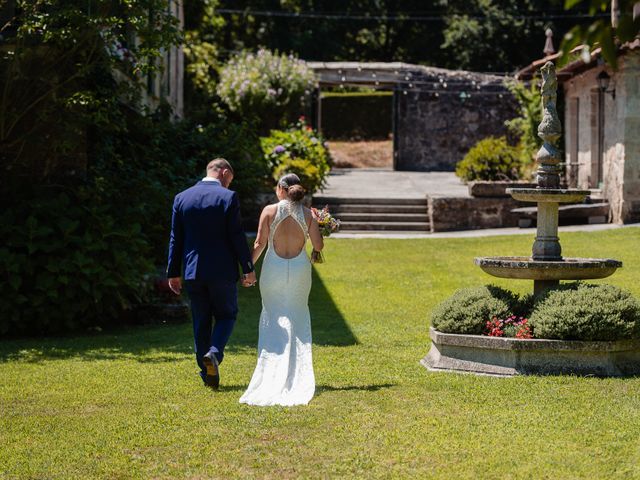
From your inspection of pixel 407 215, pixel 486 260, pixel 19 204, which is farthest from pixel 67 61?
pixel 407 215

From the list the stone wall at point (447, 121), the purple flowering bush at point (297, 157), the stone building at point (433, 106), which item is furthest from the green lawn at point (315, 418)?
the stone wall at point (447, 121)

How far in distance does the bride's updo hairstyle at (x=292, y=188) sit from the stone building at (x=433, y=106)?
24090 mm

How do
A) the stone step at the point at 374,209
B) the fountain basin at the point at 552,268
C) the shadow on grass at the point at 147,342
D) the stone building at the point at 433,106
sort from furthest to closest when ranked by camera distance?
the stone building at the point at 433,106, the stone step at the point at 374,209, the shadow on grass at the point at 147,342, the fountain basin at the point at 552,268

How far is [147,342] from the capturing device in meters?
10.2

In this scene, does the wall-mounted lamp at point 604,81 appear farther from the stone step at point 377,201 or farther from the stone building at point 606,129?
the stone step at point 377,201

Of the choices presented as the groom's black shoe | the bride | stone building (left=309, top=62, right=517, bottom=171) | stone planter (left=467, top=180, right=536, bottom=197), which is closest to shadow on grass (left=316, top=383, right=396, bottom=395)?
the bride

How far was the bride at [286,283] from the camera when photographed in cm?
732

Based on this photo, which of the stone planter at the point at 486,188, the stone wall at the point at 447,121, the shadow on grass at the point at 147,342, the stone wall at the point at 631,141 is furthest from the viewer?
the stone wall at the point at 447,121

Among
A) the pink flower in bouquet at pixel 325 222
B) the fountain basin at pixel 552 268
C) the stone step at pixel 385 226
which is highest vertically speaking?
the pink flower in bouquet at pixel 325 222

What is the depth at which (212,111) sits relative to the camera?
26.6 metres

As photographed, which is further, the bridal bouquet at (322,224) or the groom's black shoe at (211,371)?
the bridal bouquet at (322,224)

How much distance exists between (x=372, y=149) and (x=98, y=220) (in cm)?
2983

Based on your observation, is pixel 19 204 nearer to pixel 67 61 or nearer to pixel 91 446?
pixel 67 61

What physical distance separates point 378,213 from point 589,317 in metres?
14.3
